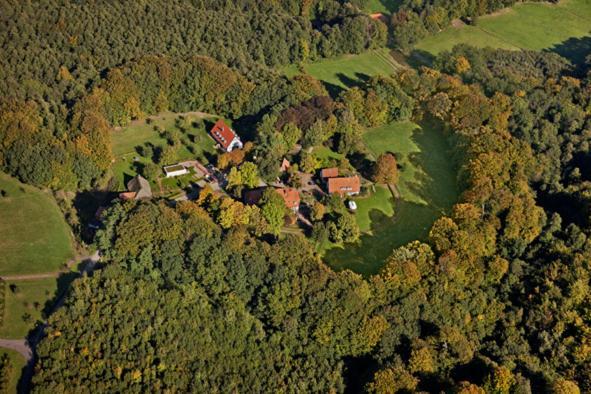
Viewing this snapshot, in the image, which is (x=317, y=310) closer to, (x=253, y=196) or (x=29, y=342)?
(x=253, y=196)

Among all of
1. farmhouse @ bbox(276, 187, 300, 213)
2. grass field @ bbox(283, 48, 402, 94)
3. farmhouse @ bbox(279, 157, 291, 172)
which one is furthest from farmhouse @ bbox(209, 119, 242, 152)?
grass field @ bbox(283, 48, 402, 94)

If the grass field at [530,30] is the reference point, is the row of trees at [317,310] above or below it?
below

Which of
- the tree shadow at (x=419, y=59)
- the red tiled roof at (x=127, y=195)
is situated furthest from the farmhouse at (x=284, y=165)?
the tree shadow at (x=419, y=59)

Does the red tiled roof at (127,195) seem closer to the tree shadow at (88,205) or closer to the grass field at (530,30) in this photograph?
the tree shadow at (88,205)

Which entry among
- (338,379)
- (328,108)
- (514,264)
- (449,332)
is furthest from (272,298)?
(328,108)

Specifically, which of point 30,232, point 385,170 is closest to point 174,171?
point 30,232

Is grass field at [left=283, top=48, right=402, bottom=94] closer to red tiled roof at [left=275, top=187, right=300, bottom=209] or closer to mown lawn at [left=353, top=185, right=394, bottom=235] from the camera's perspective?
mown lawn at [left=353, top=185, right=394, bottom=235]
